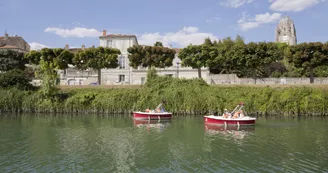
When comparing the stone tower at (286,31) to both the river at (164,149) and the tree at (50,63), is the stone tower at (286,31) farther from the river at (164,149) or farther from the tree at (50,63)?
the river at (164,149)

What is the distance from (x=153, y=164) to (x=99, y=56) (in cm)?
4673

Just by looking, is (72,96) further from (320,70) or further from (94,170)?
(320,70)

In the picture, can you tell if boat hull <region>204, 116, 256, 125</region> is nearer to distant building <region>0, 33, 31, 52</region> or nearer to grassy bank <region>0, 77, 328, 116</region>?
grassy bank <region>0, 77, 328, 116</region>

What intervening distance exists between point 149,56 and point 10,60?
30.1 metres

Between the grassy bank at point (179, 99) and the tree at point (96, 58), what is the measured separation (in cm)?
721

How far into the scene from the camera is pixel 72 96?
55031mm

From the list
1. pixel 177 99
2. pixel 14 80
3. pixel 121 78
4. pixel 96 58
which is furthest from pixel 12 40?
pixel 177 99

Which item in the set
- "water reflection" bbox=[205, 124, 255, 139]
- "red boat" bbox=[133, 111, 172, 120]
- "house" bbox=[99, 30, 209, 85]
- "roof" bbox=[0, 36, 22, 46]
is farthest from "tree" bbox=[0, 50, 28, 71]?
"water reflection" bbox=[205, 124, 255, 139]

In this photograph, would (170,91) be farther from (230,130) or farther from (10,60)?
(10,60)

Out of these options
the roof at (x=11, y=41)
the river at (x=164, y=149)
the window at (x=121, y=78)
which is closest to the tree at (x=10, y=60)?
the window at (x=121, y=78)

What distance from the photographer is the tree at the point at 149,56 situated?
6488cm

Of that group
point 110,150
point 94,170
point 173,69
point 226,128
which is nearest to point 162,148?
point 110,150

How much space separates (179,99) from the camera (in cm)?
5112

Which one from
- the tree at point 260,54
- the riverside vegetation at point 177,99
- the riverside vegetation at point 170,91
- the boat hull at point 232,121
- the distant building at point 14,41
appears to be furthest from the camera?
the distant building at point 14,41
